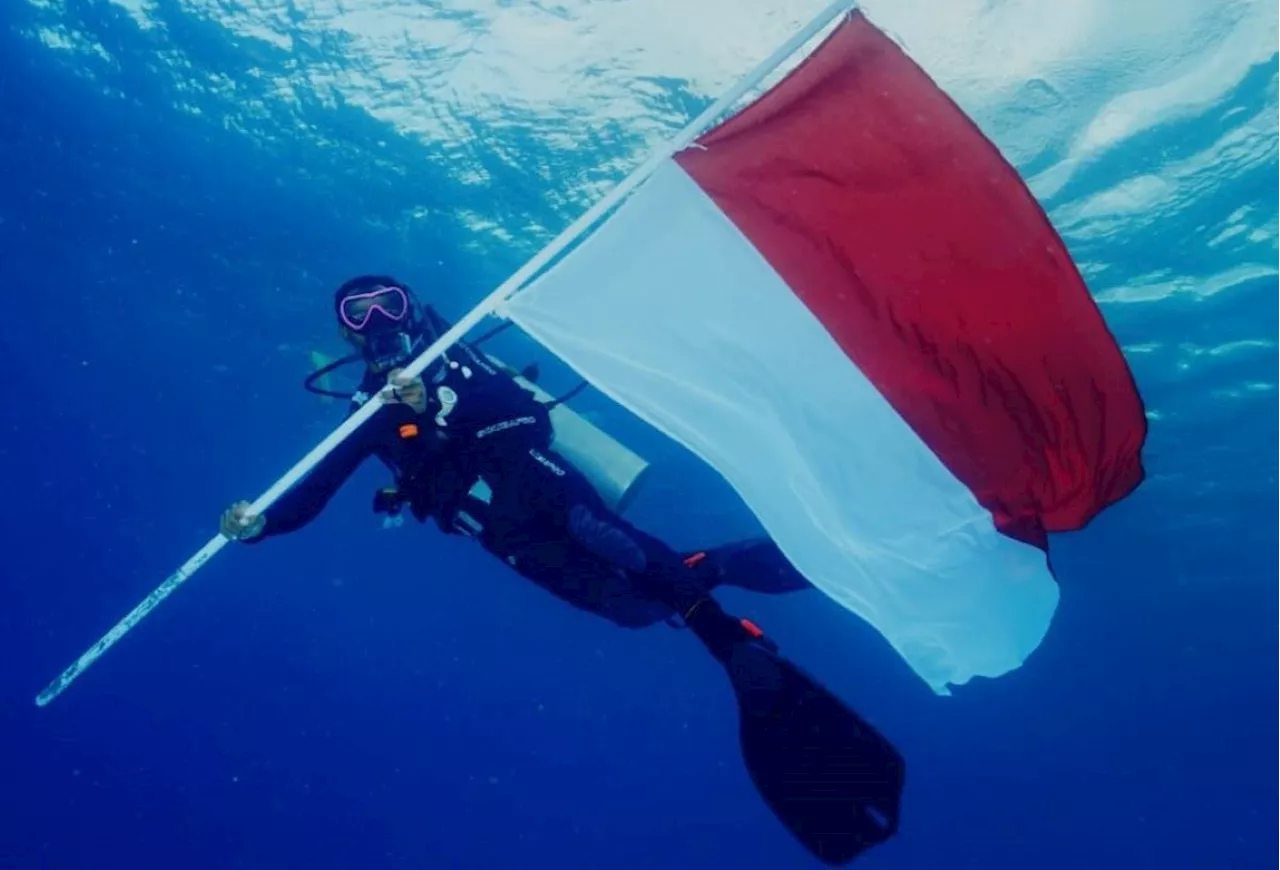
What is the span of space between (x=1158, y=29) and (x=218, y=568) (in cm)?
4029

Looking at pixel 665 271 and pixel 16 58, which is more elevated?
pixel 16 58

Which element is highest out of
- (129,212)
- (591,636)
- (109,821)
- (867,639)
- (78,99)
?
(78,99)

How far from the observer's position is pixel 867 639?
3700 cm

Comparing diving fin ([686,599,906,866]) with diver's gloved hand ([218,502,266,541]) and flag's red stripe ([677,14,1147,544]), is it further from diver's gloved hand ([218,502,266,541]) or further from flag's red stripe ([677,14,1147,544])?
diver's gloved hand ([218,502,266,541])

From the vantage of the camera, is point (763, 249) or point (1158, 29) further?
point (1158, 29)

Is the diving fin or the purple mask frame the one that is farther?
the purple mask frame

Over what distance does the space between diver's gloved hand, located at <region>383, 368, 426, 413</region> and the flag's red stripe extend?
2.22m

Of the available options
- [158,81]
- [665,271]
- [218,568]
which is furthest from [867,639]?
[665,271]

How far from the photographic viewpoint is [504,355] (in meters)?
20.5

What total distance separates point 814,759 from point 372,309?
447cm

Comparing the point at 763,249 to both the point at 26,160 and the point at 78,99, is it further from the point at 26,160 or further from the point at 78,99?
the point at 26,160

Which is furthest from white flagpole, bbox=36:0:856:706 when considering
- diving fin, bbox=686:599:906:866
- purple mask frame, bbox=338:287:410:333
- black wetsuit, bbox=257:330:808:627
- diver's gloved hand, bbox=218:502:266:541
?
diving fin, bbox=686:599:906:866

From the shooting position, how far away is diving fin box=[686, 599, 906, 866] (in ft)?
17.0

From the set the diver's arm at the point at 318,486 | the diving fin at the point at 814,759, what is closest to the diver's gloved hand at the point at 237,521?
the diver's arm at the point at 318,486
